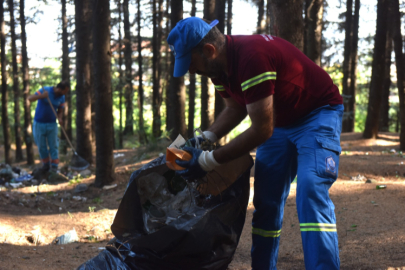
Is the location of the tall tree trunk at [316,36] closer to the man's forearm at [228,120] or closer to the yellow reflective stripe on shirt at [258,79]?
the man's forearm at [228,120]

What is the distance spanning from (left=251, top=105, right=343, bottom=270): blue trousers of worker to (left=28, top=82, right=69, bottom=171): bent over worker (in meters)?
7.47

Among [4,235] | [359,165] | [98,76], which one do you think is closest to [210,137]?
[4,235]

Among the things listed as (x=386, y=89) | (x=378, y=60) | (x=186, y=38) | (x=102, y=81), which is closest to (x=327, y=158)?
(x=186, y=38)

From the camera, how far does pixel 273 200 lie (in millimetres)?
2924

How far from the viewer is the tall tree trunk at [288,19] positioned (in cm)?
539

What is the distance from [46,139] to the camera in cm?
938

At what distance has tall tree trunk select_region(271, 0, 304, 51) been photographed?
17.7 ft

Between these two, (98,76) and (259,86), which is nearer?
(259,86)

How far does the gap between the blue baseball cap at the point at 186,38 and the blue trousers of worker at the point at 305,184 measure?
96 cm

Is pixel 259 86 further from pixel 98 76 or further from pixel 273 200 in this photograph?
pixel 98 76

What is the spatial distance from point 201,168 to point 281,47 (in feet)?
3.28

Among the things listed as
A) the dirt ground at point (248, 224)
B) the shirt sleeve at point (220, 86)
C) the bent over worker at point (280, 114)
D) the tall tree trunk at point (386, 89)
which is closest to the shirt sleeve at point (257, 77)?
the bent over worker at point (280, 114)

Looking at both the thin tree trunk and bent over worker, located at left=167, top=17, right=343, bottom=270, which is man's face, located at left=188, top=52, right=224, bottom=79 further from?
the thin tree trunk

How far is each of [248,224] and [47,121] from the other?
21.0 feet
